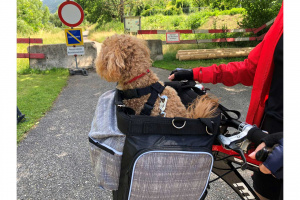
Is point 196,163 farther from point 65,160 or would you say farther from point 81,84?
point 81,84

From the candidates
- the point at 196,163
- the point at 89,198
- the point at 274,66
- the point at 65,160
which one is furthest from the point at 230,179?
the point at 65,160

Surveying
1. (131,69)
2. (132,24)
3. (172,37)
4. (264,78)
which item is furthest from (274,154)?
(132,24)

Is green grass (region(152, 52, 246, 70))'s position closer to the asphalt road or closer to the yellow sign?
the yellow sign

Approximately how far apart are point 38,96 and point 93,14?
1149 inches

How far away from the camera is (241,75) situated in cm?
164

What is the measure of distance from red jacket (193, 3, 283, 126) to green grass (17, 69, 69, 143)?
3513 millimetres

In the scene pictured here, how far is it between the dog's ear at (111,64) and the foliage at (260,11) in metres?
12.3

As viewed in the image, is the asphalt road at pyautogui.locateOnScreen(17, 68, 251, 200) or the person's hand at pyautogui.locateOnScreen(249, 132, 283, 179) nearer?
the person's hand at pyautogui.locateOnScreen(249, 132, 283, 179)

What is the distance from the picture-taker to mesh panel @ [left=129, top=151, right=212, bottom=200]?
112 centimetres

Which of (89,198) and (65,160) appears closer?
(89,198)

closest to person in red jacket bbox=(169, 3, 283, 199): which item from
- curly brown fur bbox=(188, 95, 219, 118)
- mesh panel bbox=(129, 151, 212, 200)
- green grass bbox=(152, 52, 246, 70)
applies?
curly brown fur bbox=(188, 95, 219, 118)

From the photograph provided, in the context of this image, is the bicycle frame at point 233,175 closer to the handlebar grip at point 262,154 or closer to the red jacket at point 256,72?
the red jacket at point 256,72

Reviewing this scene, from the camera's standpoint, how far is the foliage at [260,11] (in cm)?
1145

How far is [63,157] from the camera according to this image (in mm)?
3273
